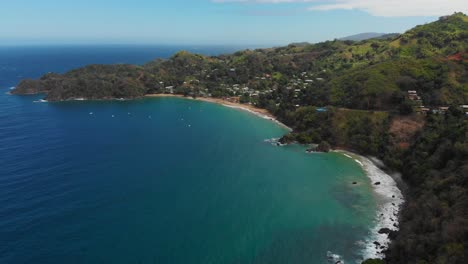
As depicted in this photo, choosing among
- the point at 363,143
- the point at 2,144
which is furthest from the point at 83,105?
the point at 363,143

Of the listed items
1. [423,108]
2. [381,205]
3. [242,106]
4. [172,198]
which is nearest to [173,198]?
[172,198]

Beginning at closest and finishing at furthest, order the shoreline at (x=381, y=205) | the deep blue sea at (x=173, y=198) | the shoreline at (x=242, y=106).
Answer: the deep blue sea at (x=173, y=198), the shoreline at (x=381, y=205), the shoreline at (x=242, y=106)

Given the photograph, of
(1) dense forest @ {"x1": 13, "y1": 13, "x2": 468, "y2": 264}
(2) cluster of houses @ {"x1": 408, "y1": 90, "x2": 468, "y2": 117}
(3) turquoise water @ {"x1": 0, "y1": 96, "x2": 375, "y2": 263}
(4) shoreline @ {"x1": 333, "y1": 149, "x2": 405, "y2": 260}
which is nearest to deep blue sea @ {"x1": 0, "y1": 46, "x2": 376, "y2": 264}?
(3) turquoise water @ {"x1": 0, "y1": 96, "x2": 375, "y2": 263}

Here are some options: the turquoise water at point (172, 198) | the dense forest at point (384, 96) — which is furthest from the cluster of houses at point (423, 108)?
the turquoise water at point (172, 198)

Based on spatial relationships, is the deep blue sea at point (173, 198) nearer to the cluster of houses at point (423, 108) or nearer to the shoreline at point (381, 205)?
the shoreline at point (381, 205)

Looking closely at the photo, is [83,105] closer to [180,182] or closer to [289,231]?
[180,182]

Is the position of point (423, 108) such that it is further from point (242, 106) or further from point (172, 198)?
point (172, 198)

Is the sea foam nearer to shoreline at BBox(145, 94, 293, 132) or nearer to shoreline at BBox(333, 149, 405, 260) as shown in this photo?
shoreline at BBox(333, 149, 405, 260)
